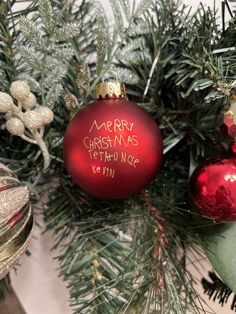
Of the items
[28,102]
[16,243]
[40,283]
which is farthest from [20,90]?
[40,283]

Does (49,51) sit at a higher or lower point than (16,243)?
higher

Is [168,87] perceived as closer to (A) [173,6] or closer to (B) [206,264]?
(A) [173,6]

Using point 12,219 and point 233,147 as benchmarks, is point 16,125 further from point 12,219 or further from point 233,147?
point 233,147

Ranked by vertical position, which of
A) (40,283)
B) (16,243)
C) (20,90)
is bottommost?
(40,283)

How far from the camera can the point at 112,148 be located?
333 millimetres

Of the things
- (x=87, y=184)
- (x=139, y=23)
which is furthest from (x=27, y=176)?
(x=139, y=23)

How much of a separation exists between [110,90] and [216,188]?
0.12 metres

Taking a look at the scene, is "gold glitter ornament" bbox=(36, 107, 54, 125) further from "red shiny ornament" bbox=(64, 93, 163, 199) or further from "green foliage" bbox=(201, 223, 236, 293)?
"green foliage" bbox=(201, 223, 236, 293)

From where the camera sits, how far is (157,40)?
0.40 metres

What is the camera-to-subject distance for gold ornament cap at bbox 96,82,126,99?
354mm

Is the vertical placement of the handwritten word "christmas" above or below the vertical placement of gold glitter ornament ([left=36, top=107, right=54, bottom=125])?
below

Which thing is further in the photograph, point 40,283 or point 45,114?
point 40,283

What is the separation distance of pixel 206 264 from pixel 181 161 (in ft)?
0.48

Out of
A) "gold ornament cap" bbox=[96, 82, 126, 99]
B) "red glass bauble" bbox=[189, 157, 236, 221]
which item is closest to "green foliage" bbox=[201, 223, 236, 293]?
"red glass bauble" bbox=[189, 157, 236, 221]
